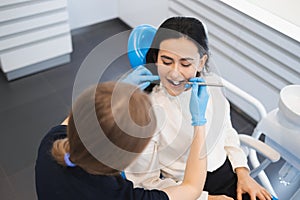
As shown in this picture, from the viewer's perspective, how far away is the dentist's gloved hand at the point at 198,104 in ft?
3.39

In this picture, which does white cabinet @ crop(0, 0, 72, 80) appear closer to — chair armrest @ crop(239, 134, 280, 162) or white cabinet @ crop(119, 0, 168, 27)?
white cabinet @ crop(119, 0, 168, 27)

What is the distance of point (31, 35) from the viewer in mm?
2113

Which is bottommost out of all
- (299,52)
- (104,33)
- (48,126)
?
(48,126)

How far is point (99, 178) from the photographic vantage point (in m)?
0.78

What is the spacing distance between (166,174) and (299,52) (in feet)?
3.03

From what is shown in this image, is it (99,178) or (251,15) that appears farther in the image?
(251,15)

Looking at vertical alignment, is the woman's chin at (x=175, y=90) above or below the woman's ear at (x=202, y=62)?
below

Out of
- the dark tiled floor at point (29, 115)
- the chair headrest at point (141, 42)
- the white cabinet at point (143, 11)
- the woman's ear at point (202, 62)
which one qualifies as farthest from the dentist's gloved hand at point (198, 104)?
the white cabinet at point (143, 11)

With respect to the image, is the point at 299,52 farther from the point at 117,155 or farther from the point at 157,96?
the point at 117,155

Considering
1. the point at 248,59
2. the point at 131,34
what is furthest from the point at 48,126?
the point at 248,59

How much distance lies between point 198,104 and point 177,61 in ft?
0.60

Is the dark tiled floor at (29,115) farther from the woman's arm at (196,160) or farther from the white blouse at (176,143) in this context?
the woman's arm at (196,160)

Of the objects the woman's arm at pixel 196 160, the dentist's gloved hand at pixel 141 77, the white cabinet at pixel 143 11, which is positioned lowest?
the white cabinet at pixel 143 11

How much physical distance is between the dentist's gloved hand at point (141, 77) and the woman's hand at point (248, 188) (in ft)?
1.62
